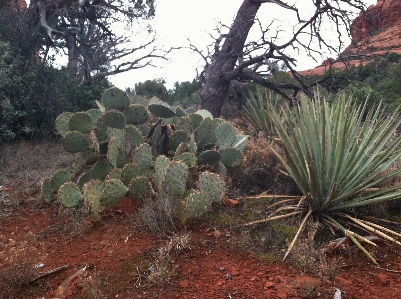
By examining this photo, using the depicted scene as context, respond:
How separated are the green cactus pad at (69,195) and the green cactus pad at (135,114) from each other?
4.87ft

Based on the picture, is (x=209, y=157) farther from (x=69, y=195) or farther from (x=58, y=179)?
(x=58, y=179)

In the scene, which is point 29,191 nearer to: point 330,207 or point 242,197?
point 242,197

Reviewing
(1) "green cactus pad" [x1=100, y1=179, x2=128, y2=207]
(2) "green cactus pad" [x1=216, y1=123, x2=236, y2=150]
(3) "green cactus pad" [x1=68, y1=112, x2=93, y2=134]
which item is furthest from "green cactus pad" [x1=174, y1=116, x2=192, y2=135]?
(1) "green cactus pad" [x1=100, y1=179, x2=128, y2=207]

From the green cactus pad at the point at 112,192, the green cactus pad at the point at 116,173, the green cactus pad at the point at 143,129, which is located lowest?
the green cactus pad at the point at 112,192

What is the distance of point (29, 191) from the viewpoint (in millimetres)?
5070

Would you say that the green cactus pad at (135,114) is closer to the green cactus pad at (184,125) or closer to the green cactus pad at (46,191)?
the green cactus pad at (184,125)

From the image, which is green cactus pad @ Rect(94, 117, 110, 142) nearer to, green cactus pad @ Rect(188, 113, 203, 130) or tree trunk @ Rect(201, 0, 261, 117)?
green cactus pad @ Rect(188, 113, 203, 130)

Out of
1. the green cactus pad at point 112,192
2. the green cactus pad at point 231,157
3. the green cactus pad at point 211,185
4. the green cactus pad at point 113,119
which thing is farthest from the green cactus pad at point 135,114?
the green cactus pad at point 211,185

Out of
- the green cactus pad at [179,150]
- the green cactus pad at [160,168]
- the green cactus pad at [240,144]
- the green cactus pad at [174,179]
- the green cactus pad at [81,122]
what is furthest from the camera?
the green cactus pad at [240,144]

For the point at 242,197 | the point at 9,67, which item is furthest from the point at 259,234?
the point at 9,67

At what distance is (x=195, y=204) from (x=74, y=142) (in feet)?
7.12

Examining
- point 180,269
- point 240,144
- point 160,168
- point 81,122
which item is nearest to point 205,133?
point 240,144

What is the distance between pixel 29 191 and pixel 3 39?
520 cm

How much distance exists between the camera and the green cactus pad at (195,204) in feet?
11.5
